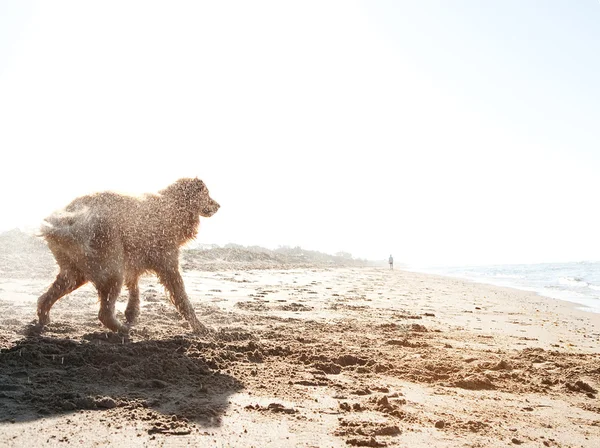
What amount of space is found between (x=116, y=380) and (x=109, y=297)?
1.67 metres

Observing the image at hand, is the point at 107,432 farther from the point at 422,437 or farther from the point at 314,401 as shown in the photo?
the point at 422,437

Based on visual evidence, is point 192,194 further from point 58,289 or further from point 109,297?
point 58,289

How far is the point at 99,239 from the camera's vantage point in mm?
4898

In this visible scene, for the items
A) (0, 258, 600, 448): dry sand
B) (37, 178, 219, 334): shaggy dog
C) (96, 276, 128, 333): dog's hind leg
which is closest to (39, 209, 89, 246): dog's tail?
(37, 178, 219, 334): shaggy dog

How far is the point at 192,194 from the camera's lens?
20.1ft

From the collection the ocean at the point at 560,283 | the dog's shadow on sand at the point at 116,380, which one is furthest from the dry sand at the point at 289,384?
the ocean at the point at 560,283

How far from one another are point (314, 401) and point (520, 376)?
2.07 meters

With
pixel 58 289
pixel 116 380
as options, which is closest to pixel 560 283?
pixel 58 289

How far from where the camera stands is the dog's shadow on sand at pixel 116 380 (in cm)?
295

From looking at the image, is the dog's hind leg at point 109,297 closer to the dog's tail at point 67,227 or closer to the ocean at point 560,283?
the dog's tail at point 67,227

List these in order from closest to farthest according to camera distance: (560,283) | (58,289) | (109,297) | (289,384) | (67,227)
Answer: (289,384) → (67,227) → (109,297) → (58,289) → (560,283)

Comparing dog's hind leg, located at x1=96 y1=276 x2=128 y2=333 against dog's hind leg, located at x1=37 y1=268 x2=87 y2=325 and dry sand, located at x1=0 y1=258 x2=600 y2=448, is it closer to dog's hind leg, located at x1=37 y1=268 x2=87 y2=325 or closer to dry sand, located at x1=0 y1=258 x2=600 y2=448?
dry sand, located at x1=0 y1=258 x2=600 y2=448

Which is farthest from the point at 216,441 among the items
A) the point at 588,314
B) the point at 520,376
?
the point at 588,314

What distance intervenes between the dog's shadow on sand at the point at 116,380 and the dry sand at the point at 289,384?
0.01 meters
